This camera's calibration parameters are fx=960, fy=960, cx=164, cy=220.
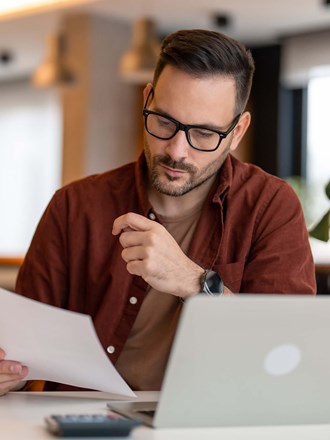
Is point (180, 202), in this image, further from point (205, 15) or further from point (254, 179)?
point (205, 15)

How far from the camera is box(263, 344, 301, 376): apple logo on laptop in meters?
1.31

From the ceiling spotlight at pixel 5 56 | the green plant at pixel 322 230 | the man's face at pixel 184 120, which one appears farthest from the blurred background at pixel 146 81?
the man's face at pixel 184 120

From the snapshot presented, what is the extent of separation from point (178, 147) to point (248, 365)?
25.1 inches

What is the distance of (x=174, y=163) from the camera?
187 cm

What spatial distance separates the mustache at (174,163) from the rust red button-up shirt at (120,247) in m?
0.15

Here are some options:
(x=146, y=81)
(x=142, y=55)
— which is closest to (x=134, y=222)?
(x=142, y=55)

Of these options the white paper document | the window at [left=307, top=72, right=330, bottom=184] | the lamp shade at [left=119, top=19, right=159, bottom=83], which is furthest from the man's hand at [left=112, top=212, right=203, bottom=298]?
the window at [left=307, top=72, right=330, bottom=184]

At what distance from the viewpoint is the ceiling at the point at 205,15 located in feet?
22.5

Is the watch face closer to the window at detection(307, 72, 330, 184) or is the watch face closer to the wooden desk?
the wooden desk

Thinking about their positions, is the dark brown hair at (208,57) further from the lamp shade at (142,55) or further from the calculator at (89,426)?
the lamp shade at (142,55)

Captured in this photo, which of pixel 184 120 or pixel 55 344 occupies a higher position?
pixel 184 120

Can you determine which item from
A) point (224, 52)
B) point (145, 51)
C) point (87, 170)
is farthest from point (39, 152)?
point (224, 52)

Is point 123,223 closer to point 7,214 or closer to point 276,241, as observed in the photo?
point 276,241

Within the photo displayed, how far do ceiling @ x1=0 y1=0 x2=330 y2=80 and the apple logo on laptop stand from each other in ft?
17.5
